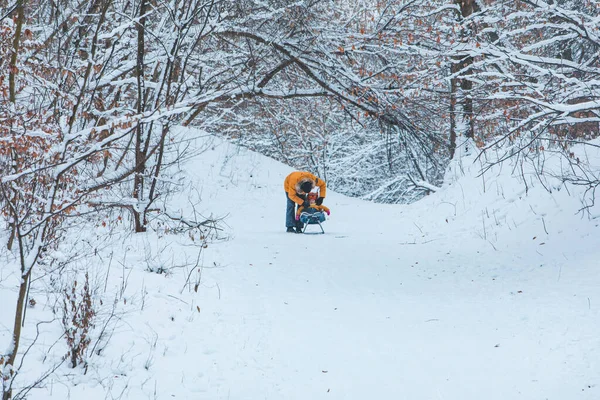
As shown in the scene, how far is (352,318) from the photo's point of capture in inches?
223

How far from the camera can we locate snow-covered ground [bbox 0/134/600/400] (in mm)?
3973

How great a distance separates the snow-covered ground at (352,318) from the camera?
3.97 m

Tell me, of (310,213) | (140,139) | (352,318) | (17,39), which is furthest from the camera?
(310,213)

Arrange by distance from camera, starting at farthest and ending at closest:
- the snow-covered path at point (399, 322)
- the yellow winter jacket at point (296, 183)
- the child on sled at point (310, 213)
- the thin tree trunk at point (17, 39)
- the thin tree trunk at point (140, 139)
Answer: the child on sled at point (310, 213), the yellow winter jacket at point (296, 183), the thin tree trunk at point (140, 139), the snow-covered path at point (399, 322), the thin tree trunk at point (17, 39)

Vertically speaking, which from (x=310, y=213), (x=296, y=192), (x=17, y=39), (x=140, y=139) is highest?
(x=17, y=39)

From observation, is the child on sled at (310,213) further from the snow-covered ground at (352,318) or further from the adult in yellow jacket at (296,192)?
the snow-covered ground at (352,318)

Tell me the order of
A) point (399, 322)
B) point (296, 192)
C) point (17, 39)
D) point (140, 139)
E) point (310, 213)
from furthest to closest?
point (310, 213), point (296, 192), point (140, 139), point (399, 322), point (17, 39)

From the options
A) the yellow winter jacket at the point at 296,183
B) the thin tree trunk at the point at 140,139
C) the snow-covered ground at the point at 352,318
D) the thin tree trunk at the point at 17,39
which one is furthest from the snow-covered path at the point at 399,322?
the thin tree trunk at the point at 17,39

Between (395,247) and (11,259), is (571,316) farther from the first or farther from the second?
(11,259)

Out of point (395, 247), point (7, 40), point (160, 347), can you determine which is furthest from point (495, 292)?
point (7, 40)

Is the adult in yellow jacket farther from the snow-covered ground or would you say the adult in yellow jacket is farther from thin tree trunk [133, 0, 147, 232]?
thin tree trunk [133, 0, 147, 232]

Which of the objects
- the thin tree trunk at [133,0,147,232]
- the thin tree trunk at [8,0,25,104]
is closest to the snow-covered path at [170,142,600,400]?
the thin tree trunk at [133,0,147,232]

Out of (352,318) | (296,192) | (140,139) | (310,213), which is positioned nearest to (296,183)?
(296,192)

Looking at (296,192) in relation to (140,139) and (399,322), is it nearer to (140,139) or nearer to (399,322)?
(140,139)
